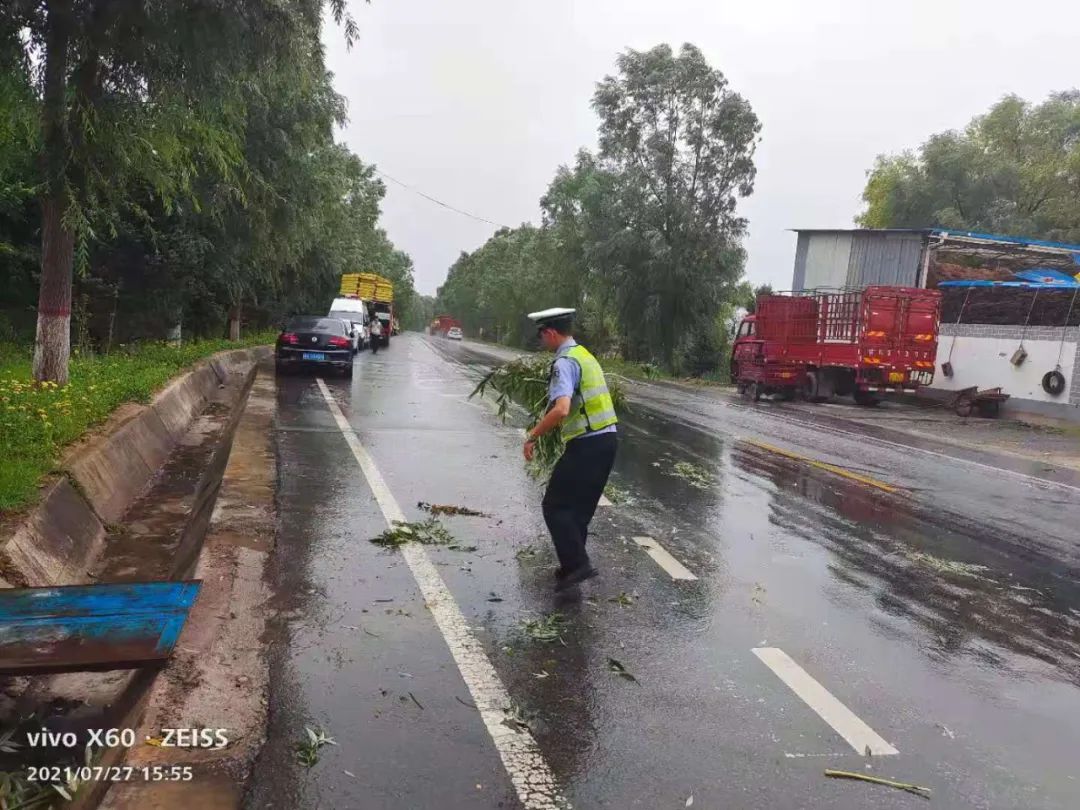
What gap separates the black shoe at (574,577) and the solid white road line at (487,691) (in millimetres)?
744

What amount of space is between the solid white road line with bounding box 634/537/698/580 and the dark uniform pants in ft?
2.69

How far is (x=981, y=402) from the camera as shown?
74.0ft

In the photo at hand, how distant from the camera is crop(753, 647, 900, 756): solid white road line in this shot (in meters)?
3.75

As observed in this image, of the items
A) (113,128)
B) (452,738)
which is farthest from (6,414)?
(452,738)

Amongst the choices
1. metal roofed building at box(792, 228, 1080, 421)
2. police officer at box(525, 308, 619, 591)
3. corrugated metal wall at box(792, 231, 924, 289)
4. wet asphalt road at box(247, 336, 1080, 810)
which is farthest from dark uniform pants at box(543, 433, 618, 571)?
corrugated metal wall at box(792, 231, 924, 289)

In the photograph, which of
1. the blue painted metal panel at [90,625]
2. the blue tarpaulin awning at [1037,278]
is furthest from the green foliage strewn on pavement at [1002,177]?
the blue painted metal panel at [90,625]

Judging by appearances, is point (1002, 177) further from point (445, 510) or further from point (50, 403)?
point (50, 403)

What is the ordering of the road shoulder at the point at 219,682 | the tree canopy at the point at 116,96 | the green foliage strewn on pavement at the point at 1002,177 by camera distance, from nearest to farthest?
the road shoulder at the point at 219,682 → the tree canopy at the point at 116,96 → the green foliage strewn on pavement at the point at 1002,177

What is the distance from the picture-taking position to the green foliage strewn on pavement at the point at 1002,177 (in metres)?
36.5

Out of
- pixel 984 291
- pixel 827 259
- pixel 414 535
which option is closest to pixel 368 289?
pixel 827 259

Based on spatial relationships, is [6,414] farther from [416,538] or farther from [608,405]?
[608,405]

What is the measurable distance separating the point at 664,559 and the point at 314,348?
51.5ft

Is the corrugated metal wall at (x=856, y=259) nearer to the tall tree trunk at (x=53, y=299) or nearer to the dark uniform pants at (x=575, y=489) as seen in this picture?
the tall tree trunk at (x=53, y=299)

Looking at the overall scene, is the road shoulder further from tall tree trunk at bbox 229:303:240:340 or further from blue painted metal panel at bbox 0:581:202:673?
tall tree trunk at bbox 229:303:240:340
